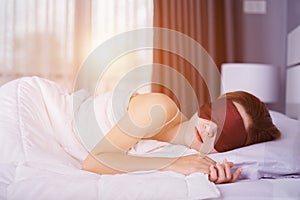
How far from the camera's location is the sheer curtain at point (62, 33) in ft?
9.50

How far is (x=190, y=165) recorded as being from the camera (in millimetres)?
1146

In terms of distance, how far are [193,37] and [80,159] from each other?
1.74m

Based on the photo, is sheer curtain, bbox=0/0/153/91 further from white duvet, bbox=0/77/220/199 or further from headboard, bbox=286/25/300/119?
white duvet, bbox=0/77/220/199

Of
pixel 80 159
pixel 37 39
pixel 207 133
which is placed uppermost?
pixel 37 39

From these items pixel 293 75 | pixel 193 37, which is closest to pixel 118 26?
pixel 193 37

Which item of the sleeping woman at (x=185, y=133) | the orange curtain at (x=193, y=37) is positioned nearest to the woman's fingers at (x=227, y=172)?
the sleeping woman at (x=185, y=133)

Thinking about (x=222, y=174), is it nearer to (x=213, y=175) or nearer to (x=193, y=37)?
(x=213, y=175)

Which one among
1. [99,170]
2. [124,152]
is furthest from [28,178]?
[124,152]

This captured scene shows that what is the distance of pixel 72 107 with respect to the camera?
1578mm

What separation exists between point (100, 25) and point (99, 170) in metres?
1.96

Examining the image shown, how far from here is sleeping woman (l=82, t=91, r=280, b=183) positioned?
1.17 m

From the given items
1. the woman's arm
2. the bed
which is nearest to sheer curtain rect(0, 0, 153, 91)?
the bed

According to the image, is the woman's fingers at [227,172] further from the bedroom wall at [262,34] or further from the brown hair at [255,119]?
the bedroom wall at [262,34]

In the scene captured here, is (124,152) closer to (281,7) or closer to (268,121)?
(268,121)
